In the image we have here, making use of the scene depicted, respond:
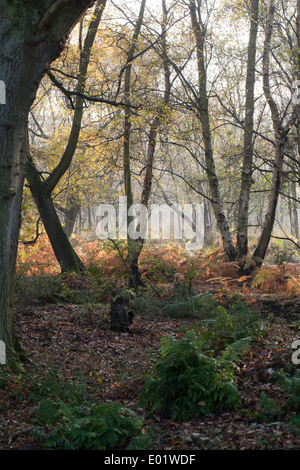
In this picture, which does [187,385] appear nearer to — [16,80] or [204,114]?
[16,80]

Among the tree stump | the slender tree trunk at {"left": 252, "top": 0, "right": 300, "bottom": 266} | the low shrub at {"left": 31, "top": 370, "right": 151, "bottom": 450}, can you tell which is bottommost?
the low shrub at {"left": 31, "top": 370, "right": 151, "bottom": 450}

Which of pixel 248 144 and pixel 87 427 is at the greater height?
pixel 248 144

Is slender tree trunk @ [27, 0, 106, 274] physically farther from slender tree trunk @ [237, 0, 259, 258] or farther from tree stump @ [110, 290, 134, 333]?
slender tree trunk @ [237, 0, 259, 258]

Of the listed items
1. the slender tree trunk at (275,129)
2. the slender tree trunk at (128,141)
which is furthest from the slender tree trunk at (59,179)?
the slender tree trunk at (275,129)

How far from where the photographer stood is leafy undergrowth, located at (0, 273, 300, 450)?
356 cm

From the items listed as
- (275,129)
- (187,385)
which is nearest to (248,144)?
(275,129)

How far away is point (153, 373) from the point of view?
16.6 feet

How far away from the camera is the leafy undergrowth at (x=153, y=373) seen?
11.7 feet

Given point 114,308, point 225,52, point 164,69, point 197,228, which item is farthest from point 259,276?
point 197,228

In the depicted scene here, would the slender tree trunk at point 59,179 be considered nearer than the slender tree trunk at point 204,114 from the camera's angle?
Yes

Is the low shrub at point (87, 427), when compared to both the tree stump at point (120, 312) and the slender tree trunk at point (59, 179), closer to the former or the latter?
the tree stump at point (120, 312)

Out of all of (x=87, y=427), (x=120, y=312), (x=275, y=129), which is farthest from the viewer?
(x=275, y=129)

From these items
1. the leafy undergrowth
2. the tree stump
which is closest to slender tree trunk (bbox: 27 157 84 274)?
the leafy undergrowth

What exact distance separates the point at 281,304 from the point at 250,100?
20.9 feet
